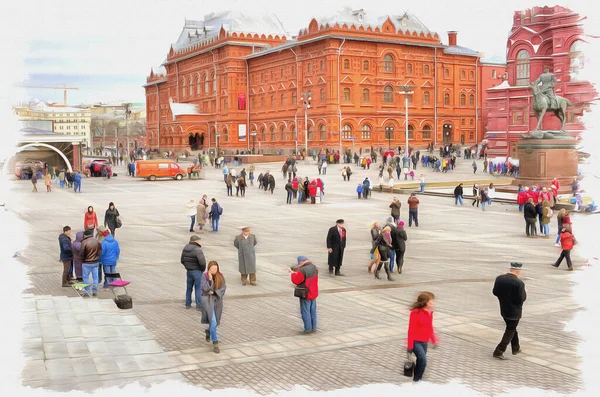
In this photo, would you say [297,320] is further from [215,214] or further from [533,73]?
[533,73]

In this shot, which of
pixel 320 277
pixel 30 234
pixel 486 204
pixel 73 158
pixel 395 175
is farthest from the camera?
pixel 73 158

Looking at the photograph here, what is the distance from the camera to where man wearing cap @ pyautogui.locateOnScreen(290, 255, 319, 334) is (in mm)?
11445

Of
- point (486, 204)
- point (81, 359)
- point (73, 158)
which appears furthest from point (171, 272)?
point (73, 158)

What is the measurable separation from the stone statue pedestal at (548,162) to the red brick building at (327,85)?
39082 millimetres

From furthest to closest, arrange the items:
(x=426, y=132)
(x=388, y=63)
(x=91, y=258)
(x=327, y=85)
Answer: (x=426, y=132)
(x=388, y=63)
(x=327, y=85)
(x=91, y=258)

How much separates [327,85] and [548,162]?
4223 cm

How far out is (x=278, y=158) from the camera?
73688 millimetres

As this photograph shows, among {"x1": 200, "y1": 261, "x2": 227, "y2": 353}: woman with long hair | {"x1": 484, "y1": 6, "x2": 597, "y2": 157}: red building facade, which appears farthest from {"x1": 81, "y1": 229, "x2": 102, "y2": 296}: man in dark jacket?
{"x1": 484, "y1": 6, "x2": 597, "y2": 157}: red building facade

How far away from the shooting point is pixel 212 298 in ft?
34.8

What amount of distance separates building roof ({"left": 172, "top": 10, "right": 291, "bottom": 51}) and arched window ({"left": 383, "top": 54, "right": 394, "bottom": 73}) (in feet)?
73.6

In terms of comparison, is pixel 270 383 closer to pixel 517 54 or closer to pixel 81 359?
pixel 81 359

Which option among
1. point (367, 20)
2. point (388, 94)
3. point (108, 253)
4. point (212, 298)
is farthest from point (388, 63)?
point (212, 298)

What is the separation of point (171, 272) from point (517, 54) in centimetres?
5362

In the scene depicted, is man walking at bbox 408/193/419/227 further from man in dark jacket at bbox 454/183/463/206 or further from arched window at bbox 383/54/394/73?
arched window at bbox 383/54/394/73
